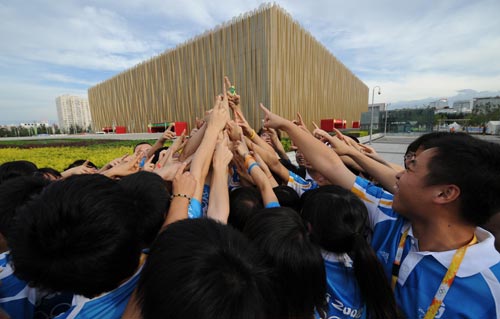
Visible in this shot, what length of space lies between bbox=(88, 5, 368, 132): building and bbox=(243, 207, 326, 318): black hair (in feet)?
55.0

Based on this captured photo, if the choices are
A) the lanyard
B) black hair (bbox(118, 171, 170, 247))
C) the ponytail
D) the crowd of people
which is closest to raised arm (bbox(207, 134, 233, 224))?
the crowd of people

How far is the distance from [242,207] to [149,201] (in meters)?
0.68

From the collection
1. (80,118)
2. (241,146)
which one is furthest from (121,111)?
(80,118)

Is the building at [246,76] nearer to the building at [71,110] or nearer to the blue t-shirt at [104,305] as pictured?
the blue t-shirt at [104,305]

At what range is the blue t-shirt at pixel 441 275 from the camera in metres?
0.96

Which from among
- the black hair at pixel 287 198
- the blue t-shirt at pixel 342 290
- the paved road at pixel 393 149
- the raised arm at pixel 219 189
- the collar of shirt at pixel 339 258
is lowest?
the paved road at pixel 393 149

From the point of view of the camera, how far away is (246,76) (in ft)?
61.6

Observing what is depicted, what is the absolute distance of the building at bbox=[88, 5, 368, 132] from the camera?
56.6ft

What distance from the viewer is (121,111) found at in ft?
107

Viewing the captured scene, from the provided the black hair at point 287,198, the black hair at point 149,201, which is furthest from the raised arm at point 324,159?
the black hair at point 149,201

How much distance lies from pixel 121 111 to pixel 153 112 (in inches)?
330

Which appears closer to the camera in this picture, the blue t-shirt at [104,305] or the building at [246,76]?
the blue t-shirt at [104,305]

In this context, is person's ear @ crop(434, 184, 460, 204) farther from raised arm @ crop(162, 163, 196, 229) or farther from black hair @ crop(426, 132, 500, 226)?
raised arm @ crop(162, 163, 196, 229)

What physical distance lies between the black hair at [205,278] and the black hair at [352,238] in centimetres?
64
